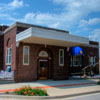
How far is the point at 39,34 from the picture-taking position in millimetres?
13117

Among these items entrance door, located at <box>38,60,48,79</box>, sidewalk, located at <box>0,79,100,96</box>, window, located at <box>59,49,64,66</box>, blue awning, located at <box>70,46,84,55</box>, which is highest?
blue awning, located at <box>70,46,84,55</box>

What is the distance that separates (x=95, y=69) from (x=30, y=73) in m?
A: 14.8

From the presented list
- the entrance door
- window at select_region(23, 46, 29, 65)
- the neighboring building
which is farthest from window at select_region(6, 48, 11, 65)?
the entrance door

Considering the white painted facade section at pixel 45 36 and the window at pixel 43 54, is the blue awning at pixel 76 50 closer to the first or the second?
the white painted facade section at pixel 45 36

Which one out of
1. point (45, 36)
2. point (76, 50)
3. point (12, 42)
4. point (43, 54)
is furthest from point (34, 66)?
point (76, 50)

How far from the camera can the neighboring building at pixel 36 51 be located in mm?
14367

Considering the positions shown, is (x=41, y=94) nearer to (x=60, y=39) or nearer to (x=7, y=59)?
(x=60, y=39)

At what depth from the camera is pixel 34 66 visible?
16.4 meters

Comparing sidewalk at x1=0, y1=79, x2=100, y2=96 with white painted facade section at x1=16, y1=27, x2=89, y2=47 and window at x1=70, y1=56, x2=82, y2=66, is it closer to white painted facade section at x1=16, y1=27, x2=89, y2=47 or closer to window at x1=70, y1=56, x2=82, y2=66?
white painted facade section at x1=16, y1=27, x2=89, y2=47

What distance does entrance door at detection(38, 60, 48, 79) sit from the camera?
56.7 feet

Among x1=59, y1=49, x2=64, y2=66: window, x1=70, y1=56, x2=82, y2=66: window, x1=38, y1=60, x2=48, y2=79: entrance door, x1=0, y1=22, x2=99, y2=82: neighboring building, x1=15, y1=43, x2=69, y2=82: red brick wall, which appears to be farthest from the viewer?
x1=70, y1=56, x2=82, y2=66: window

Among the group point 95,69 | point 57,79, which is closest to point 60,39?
point 57,79

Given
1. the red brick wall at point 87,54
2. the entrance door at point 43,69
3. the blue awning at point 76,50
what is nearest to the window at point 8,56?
the entrance door at point 43,69

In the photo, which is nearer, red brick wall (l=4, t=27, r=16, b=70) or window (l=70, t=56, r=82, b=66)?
red brick wall (l=4, t=27, r=16, b=70)
